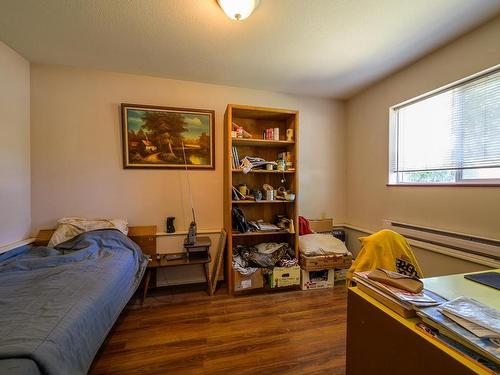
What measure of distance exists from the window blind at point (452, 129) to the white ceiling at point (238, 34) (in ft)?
1.57

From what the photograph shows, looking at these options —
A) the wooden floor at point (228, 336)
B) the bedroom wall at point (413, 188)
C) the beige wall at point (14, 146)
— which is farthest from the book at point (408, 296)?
the beige wall at point (14, 146)

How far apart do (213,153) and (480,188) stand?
259 cm

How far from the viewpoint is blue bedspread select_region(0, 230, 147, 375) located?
92cm

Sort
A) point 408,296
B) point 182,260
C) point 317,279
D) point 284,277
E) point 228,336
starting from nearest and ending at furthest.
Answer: point 408,296 → point 228,336 → point 182,260 → point 284,277 → point 317,279

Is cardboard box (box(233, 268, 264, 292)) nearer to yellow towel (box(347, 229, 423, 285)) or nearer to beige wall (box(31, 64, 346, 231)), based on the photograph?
beige wall (box(31, 64, 346, 231))

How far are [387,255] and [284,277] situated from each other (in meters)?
1.31

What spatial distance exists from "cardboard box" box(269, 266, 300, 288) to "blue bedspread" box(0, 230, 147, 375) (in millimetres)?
1407

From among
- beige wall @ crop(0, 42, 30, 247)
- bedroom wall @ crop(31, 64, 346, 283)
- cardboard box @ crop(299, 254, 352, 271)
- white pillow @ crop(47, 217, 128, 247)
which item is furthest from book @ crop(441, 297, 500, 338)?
beige wall @ crop(0, 42, 30, 247)

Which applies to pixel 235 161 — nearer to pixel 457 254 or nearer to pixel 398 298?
pixel 398 298

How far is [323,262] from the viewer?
8.68ft

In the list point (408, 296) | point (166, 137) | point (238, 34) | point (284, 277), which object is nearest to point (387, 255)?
point (408, 296)

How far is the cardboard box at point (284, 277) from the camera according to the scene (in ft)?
8.35

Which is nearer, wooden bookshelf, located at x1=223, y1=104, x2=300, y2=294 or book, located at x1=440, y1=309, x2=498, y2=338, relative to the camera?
book, located at x1=440, y1=309, x2=498, y2=338

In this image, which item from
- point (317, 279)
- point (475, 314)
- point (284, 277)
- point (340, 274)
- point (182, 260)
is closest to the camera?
point (475, 314)
